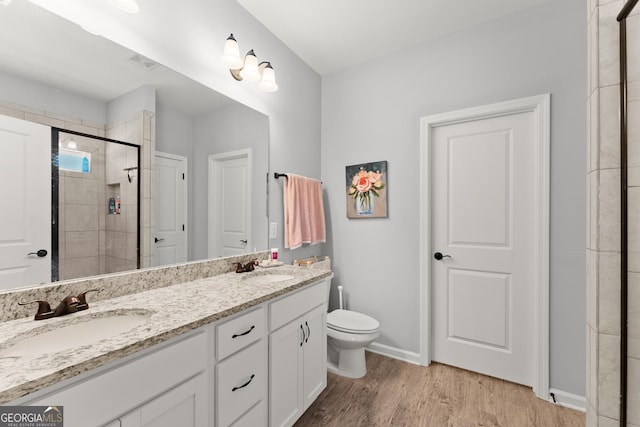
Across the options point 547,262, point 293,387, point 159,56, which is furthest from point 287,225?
point 547,262

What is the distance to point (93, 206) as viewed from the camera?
1186 millimetres

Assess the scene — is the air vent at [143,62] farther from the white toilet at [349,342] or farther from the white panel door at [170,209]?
the white toilet at [349,342]

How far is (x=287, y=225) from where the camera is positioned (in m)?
2.25

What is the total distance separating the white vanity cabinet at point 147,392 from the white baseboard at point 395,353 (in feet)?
5.94

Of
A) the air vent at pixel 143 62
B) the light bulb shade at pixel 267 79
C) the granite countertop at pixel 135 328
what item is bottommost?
the granite countertop at pixel 135 328

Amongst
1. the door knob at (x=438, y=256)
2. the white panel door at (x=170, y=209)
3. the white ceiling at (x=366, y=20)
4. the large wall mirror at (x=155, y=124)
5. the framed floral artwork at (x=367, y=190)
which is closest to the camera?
the large wall mirror at (x=155, y=124)

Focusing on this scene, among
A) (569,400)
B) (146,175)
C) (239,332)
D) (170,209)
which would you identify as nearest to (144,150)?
→ (146,175)

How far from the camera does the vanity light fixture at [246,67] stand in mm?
1608

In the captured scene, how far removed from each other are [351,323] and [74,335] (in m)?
1.69

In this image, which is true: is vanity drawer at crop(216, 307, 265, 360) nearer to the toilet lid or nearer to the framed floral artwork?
the toilet lid

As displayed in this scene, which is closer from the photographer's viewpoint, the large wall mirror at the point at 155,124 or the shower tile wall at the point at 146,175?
the large wall mirror at the point at 155,124

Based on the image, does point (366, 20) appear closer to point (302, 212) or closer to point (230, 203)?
point (302, 212)

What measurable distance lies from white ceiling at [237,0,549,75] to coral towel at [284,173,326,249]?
45.4 inches

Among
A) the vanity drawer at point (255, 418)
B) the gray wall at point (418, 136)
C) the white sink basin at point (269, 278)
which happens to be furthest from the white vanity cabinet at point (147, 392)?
the gray wall at point (418, 136)
